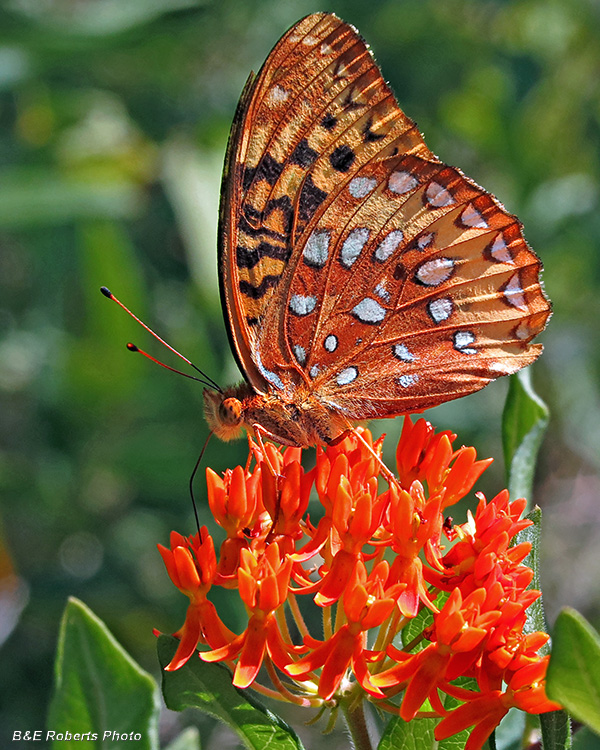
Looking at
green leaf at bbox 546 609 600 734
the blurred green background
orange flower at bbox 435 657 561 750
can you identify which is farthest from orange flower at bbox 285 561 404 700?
the blurred green background

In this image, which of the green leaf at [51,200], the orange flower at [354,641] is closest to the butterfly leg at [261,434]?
the orange flower at [354,641]

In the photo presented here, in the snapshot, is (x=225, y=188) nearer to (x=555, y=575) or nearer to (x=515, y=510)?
(x=515, y=510)

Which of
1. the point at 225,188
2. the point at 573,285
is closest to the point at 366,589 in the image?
the point at 225,188

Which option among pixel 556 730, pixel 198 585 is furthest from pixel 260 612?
pixel 556 730

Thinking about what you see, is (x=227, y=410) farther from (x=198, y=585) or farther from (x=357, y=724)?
(x=357, y=724)

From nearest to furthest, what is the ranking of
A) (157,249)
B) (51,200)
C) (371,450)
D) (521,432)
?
(371,450)
(521,432)
(51,200)
(157,249)

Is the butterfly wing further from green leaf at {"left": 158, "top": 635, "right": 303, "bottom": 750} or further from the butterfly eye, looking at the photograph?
green leaf at {"left": 158, "top": 635, "right": 303, "bottom": 750}
